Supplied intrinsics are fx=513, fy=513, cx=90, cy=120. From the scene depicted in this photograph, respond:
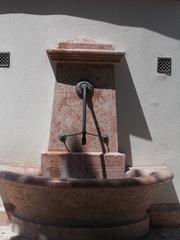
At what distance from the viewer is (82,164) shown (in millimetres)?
5328

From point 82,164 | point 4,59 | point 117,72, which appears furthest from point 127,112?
point 4,59

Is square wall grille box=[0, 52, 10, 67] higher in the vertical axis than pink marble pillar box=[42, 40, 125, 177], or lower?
higher

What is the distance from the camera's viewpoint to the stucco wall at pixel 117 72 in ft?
18.3

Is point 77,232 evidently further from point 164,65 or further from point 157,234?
point 164,65

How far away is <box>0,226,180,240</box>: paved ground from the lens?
206 inches

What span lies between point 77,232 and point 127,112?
4.88ft

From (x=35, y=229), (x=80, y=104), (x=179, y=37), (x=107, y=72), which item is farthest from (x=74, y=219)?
(x=179, y=37)

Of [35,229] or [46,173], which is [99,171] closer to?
[46,173]

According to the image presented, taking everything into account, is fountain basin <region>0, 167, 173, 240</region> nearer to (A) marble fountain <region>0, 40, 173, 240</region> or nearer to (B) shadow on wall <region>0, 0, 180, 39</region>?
(A) marble fountain <region>0, 40, 173, 240</region>

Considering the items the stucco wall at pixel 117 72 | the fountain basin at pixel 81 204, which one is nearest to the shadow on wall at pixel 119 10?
the stucco wall at pixel 117 72

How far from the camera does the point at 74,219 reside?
16.4 ft

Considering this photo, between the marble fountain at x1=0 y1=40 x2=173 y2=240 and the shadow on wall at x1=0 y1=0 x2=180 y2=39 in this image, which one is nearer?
the marble fountain at x1=0 y1=40 x2=173 y2=240

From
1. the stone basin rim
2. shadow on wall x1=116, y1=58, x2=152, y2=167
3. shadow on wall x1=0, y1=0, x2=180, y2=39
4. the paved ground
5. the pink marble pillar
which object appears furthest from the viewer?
shadow on wall x1=116, y1=58, x2=152, y2=167

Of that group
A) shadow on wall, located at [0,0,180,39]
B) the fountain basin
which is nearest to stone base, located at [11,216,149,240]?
the fountain basin
